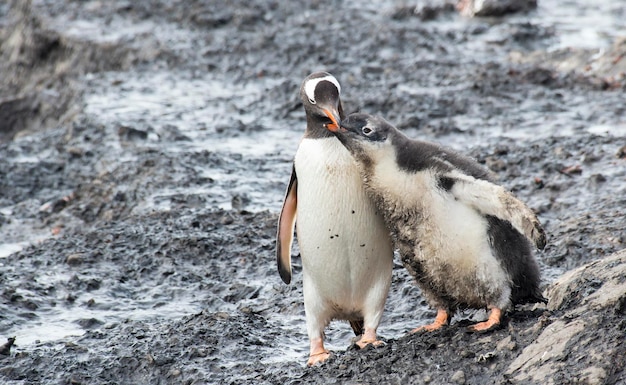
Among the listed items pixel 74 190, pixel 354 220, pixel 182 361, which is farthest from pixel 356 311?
pixel 74 190

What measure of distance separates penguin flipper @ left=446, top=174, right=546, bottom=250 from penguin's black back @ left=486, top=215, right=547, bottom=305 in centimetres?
9

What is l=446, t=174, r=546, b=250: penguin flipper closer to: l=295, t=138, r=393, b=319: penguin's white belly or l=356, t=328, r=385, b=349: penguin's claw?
l=295, t=138, r=393, b=319: penguin's white belly

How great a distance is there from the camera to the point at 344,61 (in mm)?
11117

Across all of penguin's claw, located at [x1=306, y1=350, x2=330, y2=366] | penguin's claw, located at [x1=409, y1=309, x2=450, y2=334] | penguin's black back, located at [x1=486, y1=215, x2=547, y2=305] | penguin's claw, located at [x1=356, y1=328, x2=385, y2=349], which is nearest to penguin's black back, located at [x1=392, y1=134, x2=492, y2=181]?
penguin's black back, located at [x1=486, y1=215, x2=547, y2=305]

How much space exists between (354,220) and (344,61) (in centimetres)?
660

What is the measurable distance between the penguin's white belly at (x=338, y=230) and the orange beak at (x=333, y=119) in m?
0.16

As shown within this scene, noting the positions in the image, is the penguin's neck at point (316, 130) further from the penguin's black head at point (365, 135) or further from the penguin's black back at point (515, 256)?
the penguin's black back at point (515, 256)

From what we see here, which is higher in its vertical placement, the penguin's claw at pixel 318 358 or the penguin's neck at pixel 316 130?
the penguin's neck at pixel 316 130

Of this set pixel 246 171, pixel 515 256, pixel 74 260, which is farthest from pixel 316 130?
pixel 246 171

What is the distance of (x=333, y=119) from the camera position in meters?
4.63

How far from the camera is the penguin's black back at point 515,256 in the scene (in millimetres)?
4215

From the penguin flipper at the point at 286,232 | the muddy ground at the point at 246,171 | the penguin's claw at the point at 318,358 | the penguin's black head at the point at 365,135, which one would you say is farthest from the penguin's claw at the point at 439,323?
the penguin flipper at the point at 286,232

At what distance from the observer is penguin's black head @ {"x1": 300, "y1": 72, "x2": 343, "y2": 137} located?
4770 millimetres

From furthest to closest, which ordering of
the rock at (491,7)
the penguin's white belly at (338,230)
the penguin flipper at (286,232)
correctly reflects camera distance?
the rock at (491,7) < the penguin flipper at (286,232) < the penguin's white belly at (338,230)
